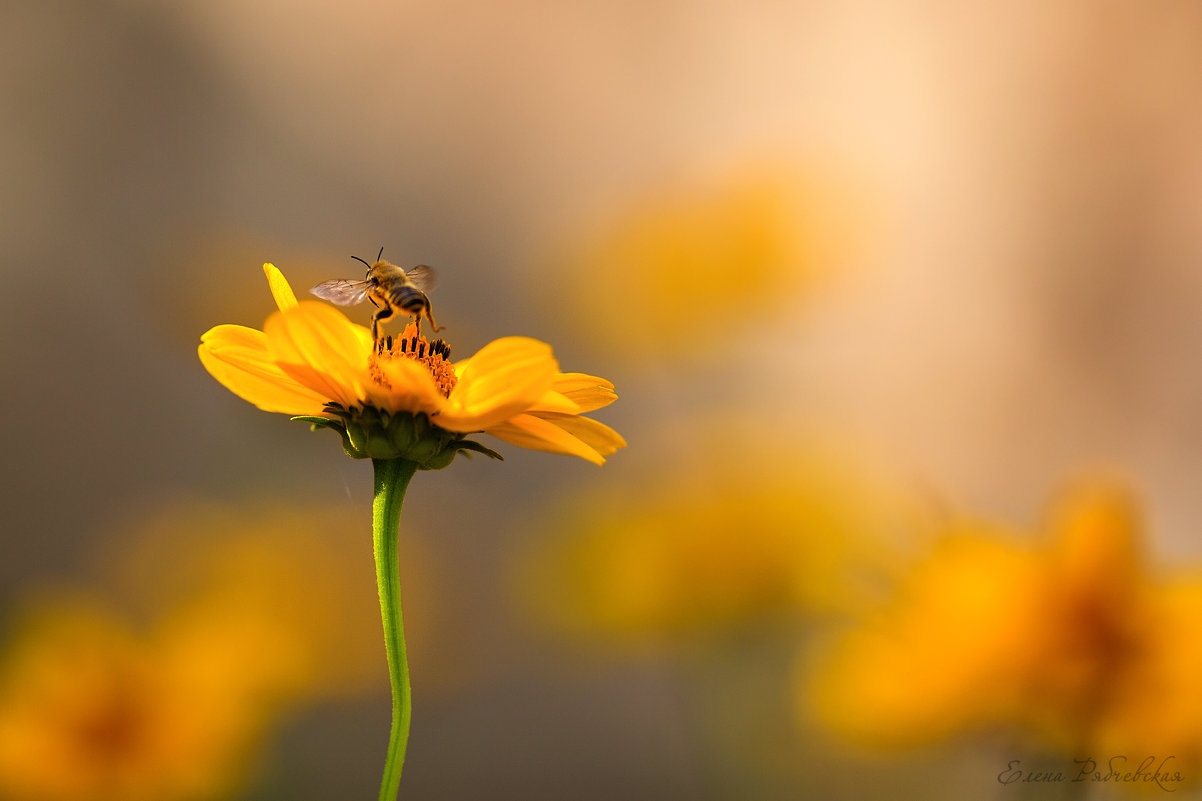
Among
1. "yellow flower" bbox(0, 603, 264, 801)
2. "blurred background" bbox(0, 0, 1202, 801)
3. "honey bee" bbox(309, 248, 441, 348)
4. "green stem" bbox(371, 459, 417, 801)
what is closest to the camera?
"green stem" bbox(371, 459, 417, 801)

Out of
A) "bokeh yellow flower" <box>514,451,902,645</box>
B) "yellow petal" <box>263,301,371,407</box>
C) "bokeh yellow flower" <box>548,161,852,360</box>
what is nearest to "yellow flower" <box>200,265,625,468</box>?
"yellow petal" <box>263,301,371,407</box>

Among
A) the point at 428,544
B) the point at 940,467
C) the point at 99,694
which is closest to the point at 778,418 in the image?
the point at 940,467

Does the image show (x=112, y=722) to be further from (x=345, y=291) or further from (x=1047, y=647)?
(x=1047, y=647)

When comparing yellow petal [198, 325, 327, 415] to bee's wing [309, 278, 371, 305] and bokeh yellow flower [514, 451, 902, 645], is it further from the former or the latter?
bokeh yellow flower [514, 451, 902, 645]

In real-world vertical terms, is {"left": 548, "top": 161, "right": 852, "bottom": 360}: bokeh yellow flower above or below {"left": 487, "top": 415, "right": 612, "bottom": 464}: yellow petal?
above

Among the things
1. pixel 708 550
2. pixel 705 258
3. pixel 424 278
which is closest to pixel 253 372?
pixel 424 278

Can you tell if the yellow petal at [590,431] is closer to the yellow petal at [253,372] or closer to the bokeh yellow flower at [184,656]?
the yellow petal at [253,372]
